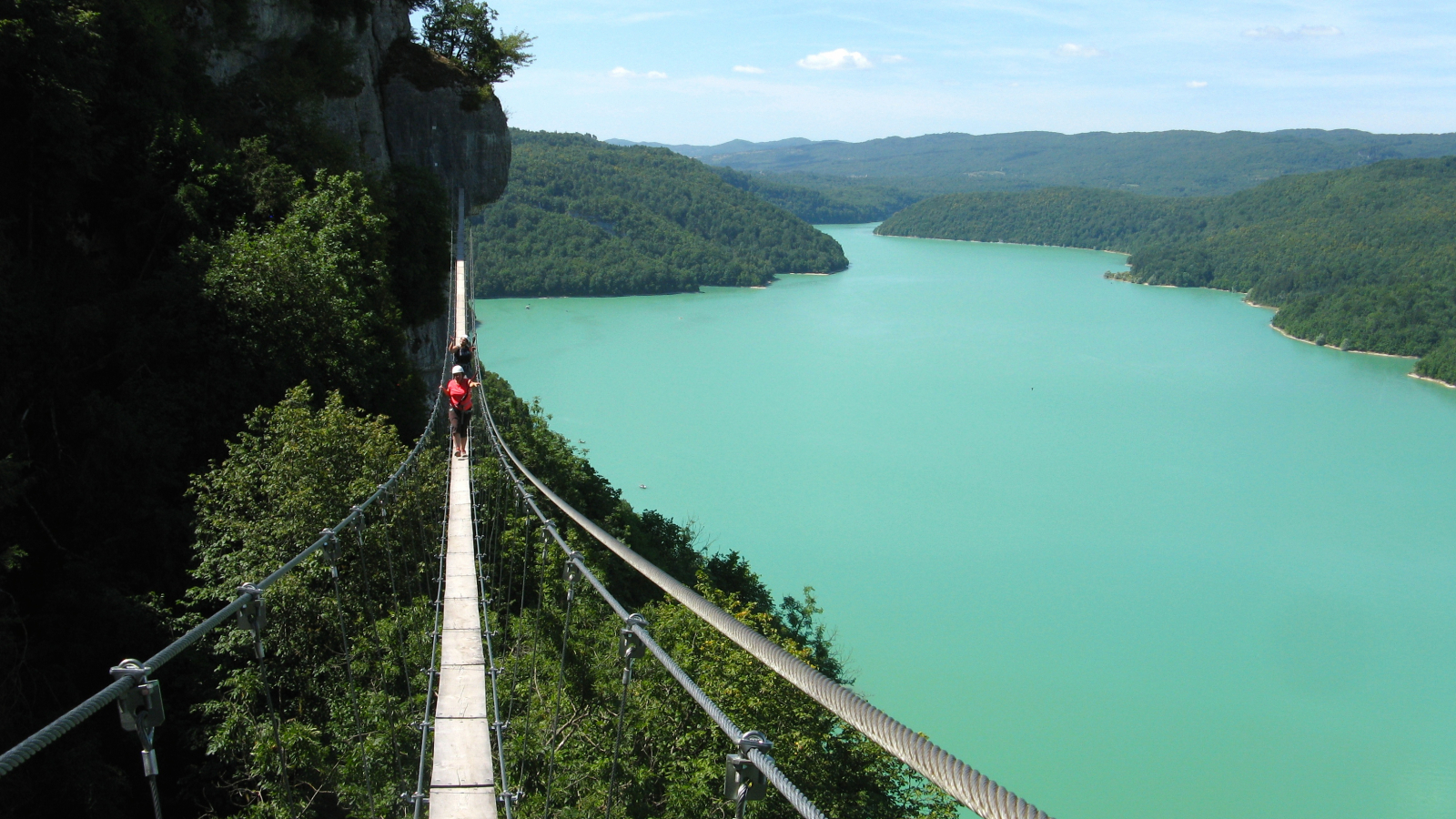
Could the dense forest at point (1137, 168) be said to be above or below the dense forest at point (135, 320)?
above

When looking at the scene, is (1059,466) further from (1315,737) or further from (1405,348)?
(1405,348)

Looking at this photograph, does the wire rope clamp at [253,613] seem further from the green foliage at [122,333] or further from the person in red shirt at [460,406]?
the person in red shirt at [460,406]

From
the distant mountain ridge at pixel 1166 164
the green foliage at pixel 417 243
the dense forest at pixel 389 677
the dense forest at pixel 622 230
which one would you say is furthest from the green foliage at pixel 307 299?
the distant mountain ridge at pixel 1166 164

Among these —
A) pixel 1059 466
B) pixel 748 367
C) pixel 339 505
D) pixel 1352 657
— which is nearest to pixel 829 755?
pixel 339 505

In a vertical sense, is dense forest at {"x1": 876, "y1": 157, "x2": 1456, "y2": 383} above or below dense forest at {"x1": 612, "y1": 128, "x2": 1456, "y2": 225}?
below

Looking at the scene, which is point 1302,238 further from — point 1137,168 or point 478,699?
point 1137,168

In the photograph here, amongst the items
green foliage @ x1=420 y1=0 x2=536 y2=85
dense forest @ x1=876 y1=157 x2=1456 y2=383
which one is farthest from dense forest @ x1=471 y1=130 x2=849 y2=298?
green foliage @ x1=420 y1=0 x2=536 y2=85

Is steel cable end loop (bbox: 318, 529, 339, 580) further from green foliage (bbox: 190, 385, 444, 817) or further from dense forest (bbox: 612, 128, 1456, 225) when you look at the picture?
dense forest (bbox: 612, 128, 1456, 225)
